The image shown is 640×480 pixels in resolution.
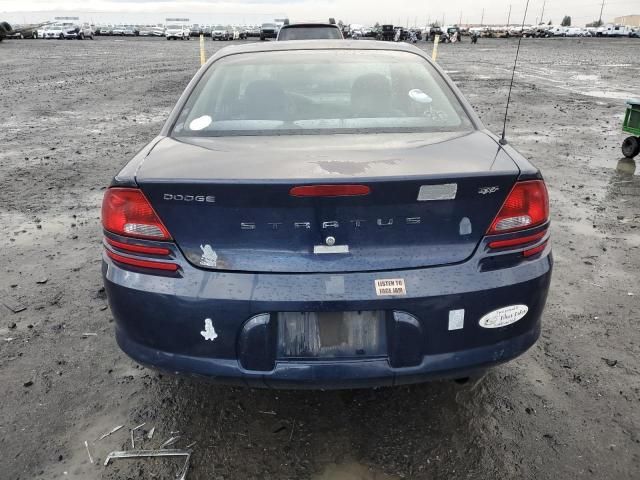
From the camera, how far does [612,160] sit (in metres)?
7.60

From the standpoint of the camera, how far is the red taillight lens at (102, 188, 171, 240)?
208cm

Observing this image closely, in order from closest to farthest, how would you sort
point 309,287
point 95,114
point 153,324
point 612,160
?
point 309,287, point 153,324, point 612,160, point 95,114

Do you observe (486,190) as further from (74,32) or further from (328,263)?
(74,32)

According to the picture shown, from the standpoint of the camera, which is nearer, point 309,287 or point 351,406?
point 309,287

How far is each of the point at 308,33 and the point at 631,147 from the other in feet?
36.4

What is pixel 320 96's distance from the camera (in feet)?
9.62

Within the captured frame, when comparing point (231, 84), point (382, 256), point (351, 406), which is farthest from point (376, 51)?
point (351, 406)

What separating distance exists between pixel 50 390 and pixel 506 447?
2260mm

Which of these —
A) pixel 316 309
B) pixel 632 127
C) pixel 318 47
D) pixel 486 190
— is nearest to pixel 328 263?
pixel 316 309

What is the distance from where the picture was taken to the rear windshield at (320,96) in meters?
2.69

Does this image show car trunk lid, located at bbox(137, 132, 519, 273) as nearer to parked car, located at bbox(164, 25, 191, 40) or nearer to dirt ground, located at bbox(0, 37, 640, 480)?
dirt ground, located at bbox(0, 37, 640, 480)

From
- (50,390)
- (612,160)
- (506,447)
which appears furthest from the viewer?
(612,160)

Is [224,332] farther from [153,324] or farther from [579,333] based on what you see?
[579,333]

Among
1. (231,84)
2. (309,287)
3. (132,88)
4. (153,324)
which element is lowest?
(132,88)
